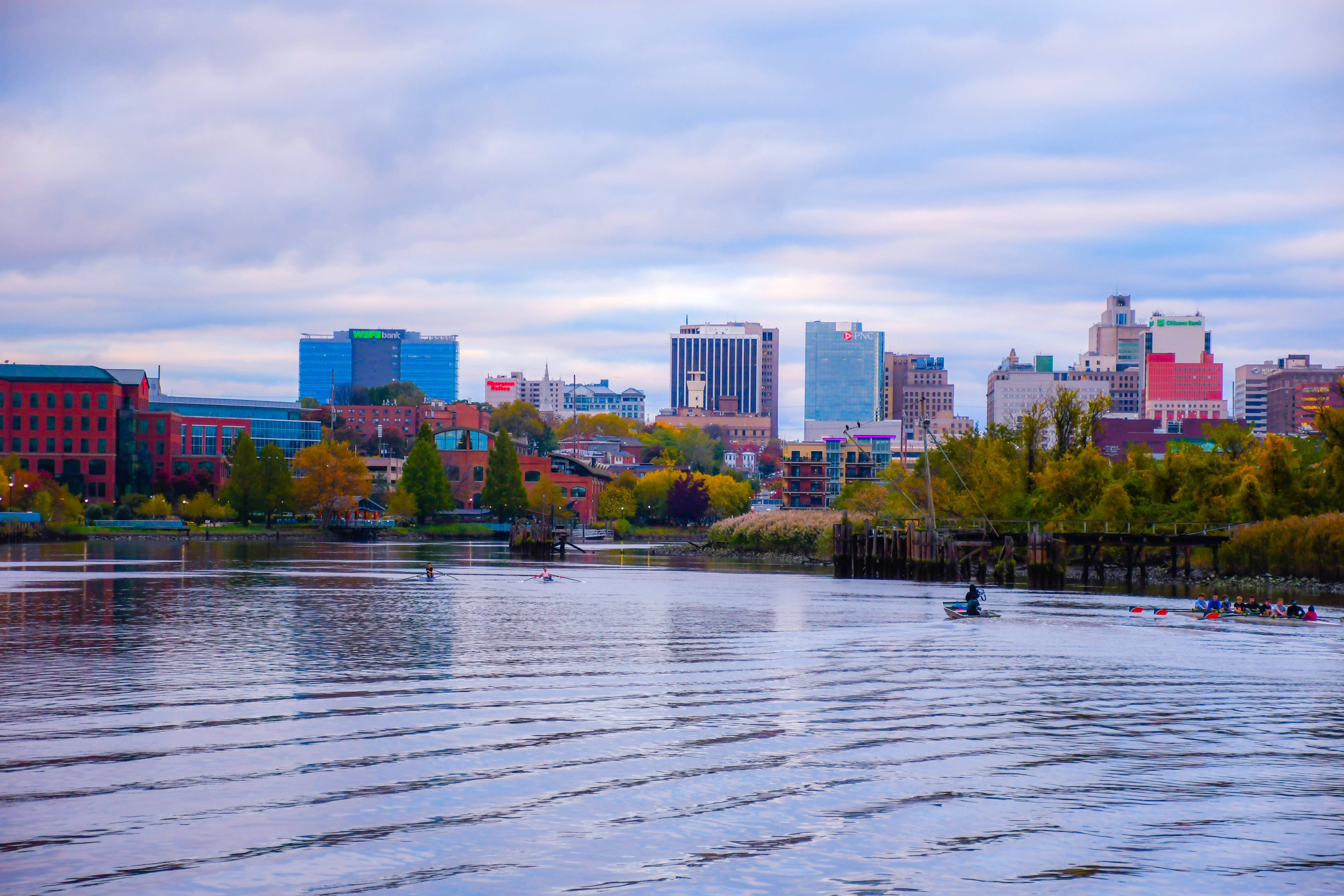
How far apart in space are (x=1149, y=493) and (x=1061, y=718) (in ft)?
232

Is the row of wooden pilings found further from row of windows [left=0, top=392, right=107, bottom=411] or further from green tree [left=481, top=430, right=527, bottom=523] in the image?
row of windows [left=0, top=392, right=107, bottom=411]

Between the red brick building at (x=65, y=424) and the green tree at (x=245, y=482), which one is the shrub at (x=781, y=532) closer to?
the green tree at (x=245, y=482)

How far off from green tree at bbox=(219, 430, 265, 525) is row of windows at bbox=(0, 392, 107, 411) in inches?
738

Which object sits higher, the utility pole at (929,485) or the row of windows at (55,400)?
the row of windows at (55,400)

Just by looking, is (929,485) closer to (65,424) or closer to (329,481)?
(329,481)

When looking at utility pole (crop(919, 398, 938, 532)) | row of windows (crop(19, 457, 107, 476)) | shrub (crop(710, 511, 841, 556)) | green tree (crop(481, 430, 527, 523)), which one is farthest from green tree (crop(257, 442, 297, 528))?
utility pole (crop(919, 398, 938, 532))

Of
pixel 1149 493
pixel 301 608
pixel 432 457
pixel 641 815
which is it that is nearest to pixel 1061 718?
pixel 641 815

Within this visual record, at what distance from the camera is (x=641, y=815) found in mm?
17203

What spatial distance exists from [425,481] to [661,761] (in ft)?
498

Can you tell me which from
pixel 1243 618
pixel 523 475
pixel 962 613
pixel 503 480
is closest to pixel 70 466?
pixel 503 480

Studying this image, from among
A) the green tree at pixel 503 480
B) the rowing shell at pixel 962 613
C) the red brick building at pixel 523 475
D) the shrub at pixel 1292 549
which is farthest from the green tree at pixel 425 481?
the rowing shell at pixel 962 613

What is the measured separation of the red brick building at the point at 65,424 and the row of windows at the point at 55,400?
0.06 metres

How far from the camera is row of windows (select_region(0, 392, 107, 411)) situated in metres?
158

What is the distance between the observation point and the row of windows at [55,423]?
518ft
